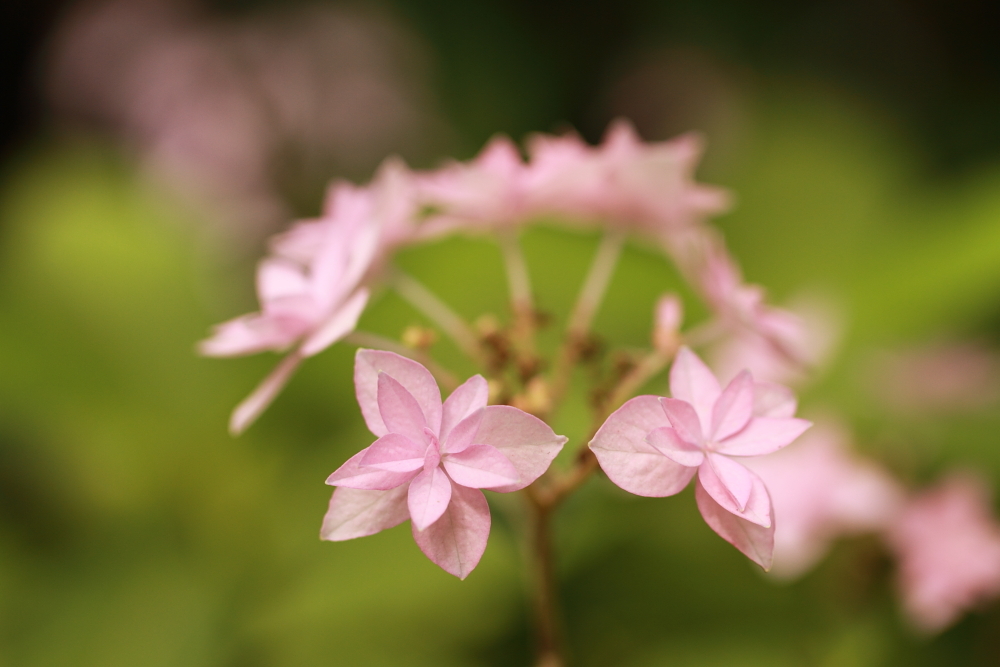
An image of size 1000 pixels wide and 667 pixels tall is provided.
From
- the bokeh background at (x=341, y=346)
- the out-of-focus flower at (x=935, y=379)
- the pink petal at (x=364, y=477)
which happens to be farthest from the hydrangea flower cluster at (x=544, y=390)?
the out-of-focus flower at (x=935, y=379)

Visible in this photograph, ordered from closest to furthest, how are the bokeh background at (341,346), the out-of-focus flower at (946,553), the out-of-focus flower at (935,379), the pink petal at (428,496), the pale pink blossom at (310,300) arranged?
the pink petal at (428,496), the pale pink blossom at (310,300), the out-of-focus flower at (946,553), the bokeh background at (341,346), the out-of-focus flower at (935,379)

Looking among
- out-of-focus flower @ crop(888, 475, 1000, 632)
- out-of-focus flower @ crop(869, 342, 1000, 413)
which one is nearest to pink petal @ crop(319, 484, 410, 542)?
out-of-focus flower @ crop(888, 475, 1000, 632)

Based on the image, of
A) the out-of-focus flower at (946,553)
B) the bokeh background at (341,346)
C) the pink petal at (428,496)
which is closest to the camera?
the pink petal at (428,496)

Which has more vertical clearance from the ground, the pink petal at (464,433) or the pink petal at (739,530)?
→ the pink petal at (464,433)

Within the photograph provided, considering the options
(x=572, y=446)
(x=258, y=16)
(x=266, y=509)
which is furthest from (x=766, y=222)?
(x=258, y=16)

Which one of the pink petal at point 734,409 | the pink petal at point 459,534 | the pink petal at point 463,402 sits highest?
the pink petal at point 734,409

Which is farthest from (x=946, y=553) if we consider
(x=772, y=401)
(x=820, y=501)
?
(x=772, y=401)

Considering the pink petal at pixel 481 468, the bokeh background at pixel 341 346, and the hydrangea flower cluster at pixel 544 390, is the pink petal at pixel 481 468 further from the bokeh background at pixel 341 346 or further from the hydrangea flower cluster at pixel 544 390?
the bokeh background at pixel 341 346

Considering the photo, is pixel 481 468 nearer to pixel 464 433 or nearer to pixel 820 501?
pixel 464 433

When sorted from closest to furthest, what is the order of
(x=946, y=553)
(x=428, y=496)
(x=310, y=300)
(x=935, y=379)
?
(x=428, y=496) → (x=310, y=300) → (x=946, y=553) → (x=935, y=379)
